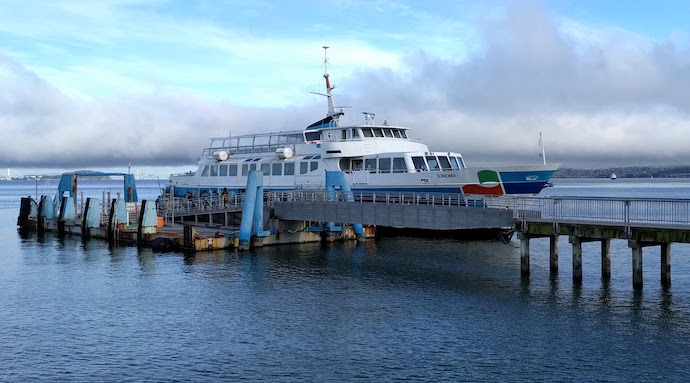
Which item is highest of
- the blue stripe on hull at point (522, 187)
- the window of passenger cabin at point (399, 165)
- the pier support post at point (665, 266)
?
the window of passenger cabin at point (399, 165)

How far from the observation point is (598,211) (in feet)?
94.0

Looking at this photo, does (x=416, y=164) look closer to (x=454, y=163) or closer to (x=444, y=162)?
(x=444, y=162)

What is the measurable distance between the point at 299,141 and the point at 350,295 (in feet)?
104

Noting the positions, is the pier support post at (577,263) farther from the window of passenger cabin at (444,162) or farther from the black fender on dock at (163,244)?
the black fender on dock at (163,244)

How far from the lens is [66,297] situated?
28922 millimetres

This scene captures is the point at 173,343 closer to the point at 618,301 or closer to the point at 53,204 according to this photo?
the point at 618,301

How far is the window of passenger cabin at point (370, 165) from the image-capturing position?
52.1 metres

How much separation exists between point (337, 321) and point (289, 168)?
112ft

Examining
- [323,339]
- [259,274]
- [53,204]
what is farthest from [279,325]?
[53,204]

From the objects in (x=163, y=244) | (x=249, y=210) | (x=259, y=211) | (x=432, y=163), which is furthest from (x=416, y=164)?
(x=163, y=244)

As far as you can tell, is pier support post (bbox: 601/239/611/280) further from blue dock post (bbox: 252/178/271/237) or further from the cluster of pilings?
blue dock post (bbox: 252/178/271/237)

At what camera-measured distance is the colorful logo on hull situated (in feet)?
149

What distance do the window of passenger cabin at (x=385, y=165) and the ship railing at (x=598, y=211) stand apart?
2000cm

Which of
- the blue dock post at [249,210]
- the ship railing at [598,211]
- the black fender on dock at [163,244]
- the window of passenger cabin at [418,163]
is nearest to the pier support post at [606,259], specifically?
the ship railing at [598,211]
